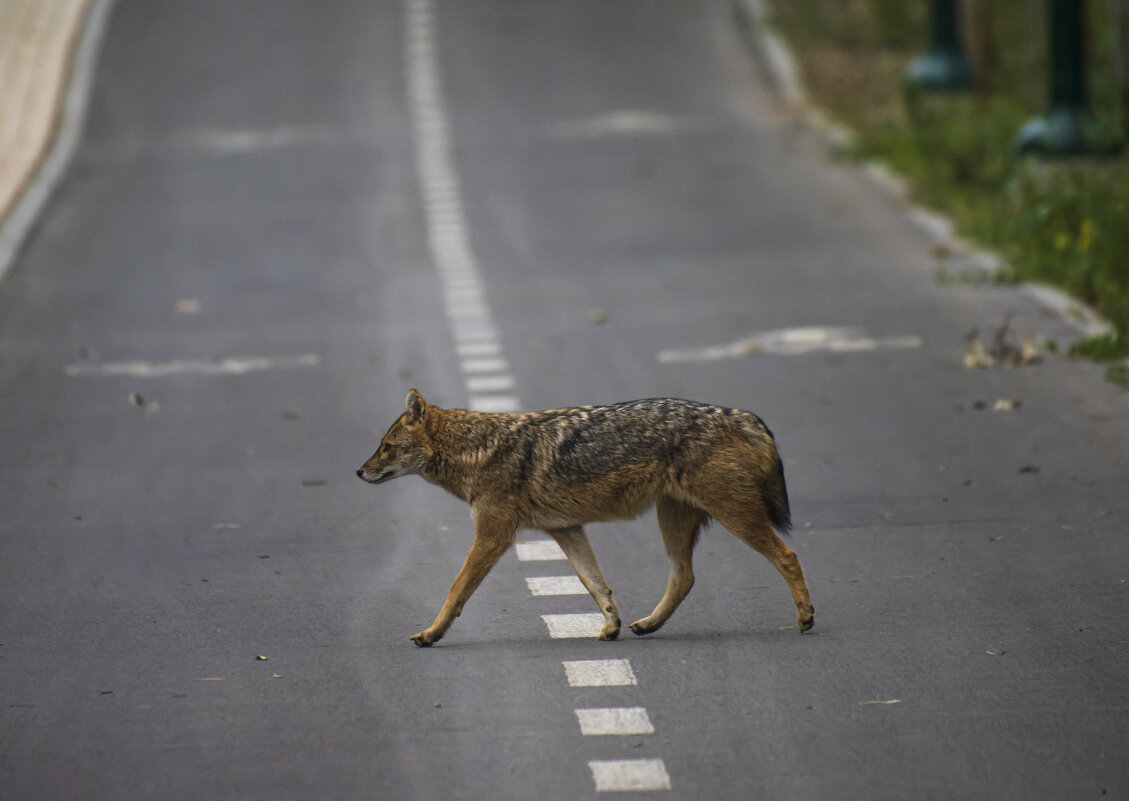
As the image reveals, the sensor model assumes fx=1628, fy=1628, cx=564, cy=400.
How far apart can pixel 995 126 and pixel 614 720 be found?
1949 centimetres

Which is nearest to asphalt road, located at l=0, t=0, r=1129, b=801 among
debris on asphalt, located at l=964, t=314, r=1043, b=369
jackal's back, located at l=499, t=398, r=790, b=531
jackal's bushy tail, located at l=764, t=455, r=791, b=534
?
debris on asphalt, located at l=964, t=314, r=1043, b=369

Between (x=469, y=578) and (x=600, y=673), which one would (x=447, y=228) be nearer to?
(x=469, y=578)

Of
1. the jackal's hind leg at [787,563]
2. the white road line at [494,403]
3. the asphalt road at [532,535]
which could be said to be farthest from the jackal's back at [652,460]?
the white road line at [494,403]

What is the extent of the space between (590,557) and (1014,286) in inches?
425

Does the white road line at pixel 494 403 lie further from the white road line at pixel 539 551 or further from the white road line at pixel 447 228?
the white road line at pixel 539 551

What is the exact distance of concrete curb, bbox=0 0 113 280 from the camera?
24797 millimetres

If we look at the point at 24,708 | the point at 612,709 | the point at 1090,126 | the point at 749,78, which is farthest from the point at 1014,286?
the point at 749,78

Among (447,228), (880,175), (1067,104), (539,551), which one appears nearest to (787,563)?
(539,551)

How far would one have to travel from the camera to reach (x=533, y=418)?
361 inches

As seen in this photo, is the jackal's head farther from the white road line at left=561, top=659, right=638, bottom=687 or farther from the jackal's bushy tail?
the jackal's bushy tail

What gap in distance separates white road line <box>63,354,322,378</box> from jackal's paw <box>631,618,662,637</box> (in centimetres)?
854

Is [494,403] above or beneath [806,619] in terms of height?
beneath

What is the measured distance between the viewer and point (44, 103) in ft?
102

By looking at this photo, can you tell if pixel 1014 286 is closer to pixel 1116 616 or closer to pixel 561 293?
pixel 561 293
